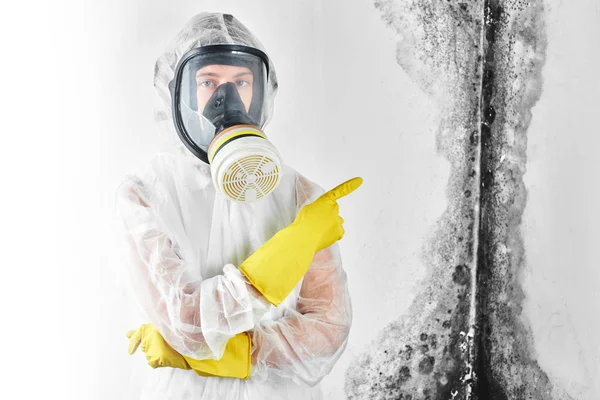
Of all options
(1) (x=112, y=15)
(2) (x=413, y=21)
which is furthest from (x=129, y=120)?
(2) (x=413, y=21)

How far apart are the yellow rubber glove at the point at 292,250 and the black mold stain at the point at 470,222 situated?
69 centimetres

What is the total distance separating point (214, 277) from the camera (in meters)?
1.67

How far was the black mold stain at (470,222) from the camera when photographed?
2.35 m

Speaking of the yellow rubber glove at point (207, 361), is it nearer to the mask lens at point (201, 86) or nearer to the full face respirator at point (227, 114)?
the full face respirator at point (227, 114)

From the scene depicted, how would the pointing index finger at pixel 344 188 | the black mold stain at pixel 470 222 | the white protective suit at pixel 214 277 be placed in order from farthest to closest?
the black mold stain at pixel 470 222, the pointing index finger at pixel 344 188, the white protective suit at pixel 214 277

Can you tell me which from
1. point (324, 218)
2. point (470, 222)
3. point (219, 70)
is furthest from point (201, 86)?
point (470, 222)

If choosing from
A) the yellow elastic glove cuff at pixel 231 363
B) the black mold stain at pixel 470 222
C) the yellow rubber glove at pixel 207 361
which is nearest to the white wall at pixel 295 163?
the black mold stain at pixel 470 222

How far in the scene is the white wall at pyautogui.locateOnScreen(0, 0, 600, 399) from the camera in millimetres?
1920

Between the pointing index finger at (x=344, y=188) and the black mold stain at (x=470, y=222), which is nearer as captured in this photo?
the pointing index finger at (x=344, y=188)

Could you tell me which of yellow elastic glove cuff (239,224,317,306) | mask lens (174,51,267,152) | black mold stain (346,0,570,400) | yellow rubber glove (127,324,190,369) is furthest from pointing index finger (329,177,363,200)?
black mold stain (346,0,570,400)

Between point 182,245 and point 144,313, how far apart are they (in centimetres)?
17

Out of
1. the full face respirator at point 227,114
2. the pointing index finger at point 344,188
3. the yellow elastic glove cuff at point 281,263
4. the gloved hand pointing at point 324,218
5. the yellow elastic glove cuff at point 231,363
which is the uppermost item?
the full face respirator at point 227,114

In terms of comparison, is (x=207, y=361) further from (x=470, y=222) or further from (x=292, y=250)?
(x=470, y=222)

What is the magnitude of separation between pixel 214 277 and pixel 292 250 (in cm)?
18
